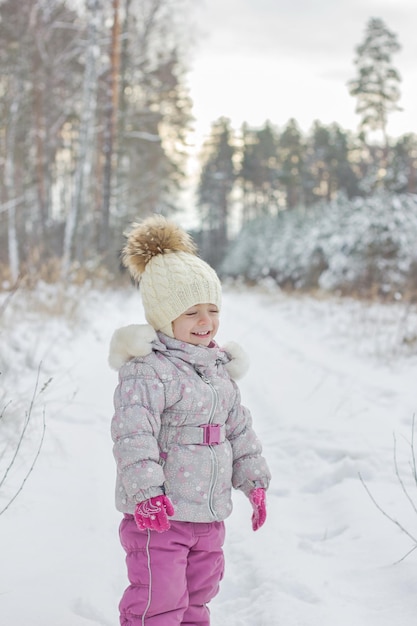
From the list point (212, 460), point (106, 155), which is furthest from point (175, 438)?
point (106, 155)

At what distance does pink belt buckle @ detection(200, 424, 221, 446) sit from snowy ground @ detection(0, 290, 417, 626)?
0.72 meters

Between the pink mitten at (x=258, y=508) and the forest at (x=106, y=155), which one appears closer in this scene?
the pink mitten at (x=258, y=508)

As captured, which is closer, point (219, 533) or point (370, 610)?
point (219, 533)

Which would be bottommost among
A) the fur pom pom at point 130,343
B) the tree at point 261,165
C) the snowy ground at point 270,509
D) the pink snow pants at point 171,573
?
the snowy ground at point 270,509

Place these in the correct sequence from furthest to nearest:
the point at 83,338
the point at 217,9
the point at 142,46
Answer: the point at 142,46
the point at 217,9
the point at 83,338

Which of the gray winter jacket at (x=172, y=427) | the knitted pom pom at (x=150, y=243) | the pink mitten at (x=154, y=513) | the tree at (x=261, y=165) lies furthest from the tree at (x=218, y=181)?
the pink mitten at (x=154, y=513)

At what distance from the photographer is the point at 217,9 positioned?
1365 centimetres

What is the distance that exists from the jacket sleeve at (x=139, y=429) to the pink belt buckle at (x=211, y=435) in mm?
173

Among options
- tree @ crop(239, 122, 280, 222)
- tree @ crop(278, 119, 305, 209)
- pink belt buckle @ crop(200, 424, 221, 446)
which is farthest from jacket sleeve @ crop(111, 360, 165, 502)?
tree @ crop(239, 122, 280, 222)

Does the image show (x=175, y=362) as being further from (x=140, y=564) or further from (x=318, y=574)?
(x=318, y=574)

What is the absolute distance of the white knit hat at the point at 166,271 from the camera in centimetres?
208

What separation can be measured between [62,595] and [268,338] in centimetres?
733

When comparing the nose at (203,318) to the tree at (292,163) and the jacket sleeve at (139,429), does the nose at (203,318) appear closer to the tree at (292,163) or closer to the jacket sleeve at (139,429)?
the jacket sleeve at (139,429)

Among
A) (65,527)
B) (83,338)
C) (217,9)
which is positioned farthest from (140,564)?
(217,9)
